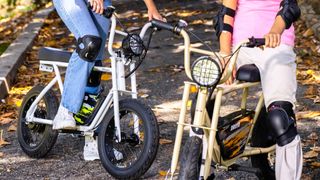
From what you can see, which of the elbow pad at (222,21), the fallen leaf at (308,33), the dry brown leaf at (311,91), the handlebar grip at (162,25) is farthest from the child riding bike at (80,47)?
the fallen leaf at (308,33)

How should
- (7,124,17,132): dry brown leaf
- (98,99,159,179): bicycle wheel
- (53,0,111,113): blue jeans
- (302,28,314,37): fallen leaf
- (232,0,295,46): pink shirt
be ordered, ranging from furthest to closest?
(302,28,314,37): fallen leaf → (7,124,17,132): dry brown leaf → (53,0,111,113): blue jeans → (98,99,159,179): bicycle wheel → (232,0,295,46): pink shirt

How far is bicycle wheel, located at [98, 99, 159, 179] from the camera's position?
469 cm

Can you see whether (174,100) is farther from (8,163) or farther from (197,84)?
(197,84)

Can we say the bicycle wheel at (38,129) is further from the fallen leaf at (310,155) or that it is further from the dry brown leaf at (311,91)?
the dry brown leaf at (311,91)

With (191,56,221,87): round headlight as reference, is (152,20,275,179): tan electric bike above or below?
below

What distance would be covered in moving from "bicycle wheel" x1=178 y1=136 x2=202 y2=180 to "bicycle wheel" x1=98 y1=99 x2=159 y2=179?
1.02 m

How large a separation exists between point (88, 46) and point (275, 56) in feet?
4.85

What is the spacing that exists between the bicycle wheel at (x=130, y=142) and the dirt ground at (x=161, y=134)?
0.17 meters

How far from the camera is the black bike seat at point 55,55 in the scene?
5.35 metres

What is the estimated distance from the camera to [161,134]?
5977 millimetres

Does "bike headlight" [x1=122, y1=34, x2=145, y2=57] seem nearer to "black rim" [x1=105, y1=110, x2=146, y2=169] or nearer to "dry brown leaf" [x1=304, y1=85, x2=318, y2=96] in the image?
"black rim" [x1=105, y1=110, x2=146, y2=169]

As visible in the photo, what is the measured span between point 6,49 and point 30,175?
457cm

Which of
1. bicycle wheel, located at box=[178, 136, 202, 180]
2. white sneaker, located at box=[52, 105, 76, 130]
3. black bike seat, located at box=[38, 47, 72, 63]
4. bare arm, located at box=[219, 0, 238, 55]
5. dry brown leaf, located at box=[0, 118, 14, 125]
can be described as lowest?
dry brown leaf, located at box=[0, 118, 14, 125]

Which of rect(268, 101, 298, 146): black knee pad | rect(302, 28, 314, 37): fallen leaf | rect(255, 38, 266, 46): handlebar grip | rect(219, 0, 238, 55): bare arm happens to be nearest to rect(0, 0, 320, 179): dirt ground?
Result: rect(268, 101, 298, 146): black knee pad
